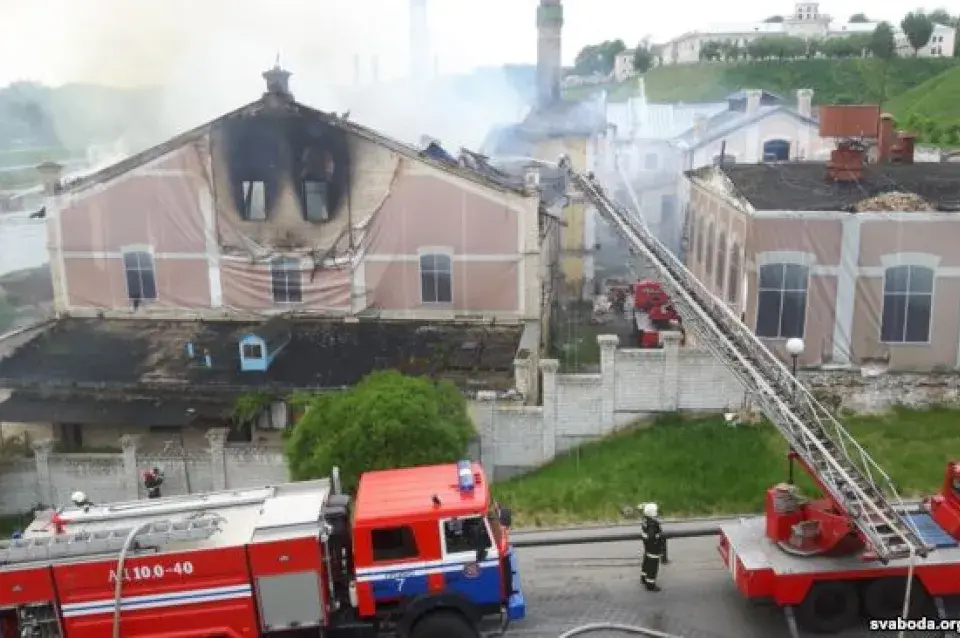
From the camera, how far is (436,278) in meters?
24.0

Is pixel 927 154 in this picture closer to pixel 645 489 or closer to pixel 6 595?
pixel 645 489

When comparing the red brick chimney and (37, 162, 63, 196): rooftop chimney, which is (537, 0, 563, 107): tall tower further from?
(37, 162, 63, 196): rooftop chimney

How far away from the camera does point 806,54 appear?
9244 cm

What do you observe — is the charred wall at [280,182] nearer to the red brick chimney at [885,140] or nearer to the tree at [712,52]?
the red brick chimney at [885,140]

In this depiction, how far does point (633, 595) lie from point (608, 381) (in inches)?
248

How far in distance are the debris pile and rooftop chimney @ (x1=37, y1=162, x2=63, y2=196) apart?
2088 cm

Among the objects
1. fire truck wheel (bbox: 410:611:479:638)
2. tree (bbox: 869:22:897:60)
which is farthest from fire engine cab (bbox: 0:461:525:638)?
tree (bbox: 869:22:897:60)

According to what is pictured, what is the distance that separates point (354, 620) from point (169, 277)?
1641 centimetres

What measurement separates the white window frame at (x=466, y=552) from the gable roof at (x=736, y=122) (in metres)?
30.7

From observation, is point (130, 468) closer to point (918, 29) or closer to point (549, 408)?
point (549, 408)

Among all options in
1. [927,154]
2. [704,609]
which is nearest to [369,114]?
[927,154]

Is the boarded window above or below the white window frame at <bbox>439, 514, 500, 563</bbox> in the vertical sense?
above

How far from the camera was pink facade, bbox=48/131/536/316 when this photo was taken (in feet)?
77.4

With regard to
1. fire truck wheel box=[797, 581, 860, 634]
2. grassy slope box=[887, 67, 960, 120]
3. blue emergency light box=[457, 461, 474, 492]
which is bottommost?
fire truck wheel box=[797, 581, 860, 634]
